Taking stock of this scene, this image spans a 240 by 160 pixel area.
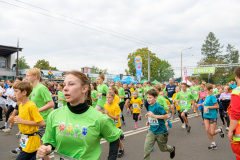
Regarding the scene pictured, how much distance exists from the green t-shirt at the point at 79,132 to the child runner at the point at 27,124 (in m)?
1.26

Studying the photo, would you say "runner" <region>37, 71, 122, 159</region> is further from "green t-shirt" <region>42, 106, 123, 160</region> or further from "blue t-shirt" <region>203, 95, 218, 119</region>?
"blue t-shirt" <region>203, 95, 218, 119</region>

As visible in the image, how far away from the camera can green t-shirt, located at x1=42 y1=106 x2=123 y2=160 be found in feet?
5.80

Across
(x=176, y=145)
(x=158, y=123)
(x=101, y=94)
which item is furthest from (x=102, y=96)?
(x=158, y=123)

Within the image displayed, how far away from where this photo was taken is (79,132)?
1.76 meters

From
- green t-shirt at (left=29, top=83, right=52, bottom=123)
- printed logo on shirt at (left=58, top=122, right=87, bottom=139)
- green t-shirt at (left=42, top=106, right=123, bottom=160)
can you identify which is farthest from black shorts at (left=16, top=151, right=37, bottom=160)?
printed logo on shirt at (left=58, top=122, right=87, bottom=139)

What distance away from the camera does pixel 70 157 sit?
1769 millimetres

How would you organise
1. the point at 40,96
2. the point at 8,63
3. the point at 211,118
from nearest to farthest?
the point at 40,96 → the point at 211,118 → the point at 8,63

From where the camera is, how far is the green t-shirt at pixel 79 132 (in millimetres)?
1767

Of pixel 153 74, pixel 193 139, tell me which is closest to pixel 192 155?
pixel 193 139

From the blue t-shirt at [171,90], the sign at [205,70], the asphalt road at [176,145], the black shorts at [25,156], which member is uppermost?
the sign at [205,70]

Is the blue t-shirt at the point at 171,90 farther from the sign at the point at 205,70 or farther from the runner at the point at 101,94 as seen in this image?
the sign at the point at 205,70

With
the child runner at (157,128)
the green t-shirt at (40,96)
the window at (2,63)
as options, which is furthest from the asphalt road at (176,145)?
the window at (2,63)

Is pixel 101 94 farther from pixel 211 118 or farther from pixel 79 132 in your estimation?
pixel 79 132

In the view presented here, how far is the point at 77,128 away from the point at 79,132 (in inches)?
1.6
